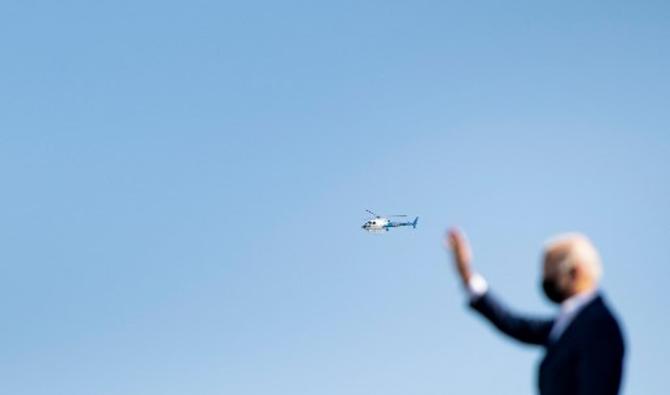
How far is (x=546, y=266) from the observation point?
225 inches

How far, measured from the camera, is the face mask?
573 centimetres

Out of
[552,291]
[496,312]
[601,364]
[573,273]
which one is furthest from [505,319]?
[601,364]

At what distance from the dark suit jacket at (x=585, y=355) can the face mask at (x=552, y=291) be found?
0.57 ft

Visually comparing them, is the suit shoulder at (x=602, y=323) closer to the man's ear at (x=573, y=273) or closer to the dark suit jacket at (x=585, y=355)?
the dark suit jacket at (x=585, y=355)

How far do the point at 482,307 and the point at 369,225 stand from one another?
9228cm

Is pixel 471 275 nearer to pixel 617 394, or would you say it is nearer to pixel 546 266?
pixel 546 266

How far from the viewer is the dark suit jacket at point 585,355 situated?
5.43 m

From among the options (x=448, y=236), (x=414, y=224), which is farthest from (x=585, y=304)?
(x=414, y=224)

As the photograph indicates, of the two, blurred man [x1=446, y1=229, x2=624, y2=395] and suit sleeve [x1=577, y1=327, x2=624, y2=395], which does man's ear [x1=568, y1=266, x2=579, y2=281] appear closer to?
blurred man [x1=446, y1=229, x2=624, y2=395]

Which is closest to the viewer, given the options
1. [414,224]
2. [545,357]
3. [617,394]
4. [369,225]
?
[617,394]

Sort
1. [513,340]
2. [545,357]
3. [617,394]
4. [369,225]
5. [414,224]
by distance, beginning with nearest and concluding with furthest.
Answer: [617,394], [545,357], [513,340], [369,225], [414,224]

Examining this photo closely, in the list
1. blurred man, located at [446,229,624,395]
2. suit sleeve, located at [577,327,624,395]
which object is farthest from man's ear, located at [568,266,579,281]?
suit sleeve, located at [577,327,624,395]

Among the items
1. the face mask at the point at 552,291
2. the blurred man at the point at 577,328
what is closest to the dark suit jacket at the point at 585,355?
the blurred man at the point at 577,328

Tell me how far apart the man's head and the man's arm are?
18.7 inches
